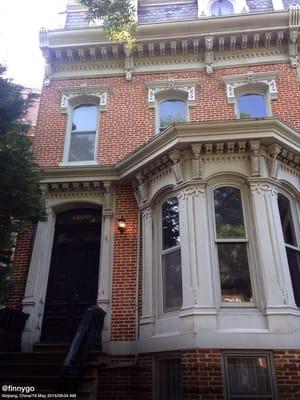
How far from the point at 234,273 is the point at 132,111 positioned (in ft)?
17.1

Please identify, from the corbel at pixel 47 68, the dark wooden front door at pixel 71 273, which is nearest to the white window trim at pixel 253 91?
the dark wooden front door at pixel 71 273

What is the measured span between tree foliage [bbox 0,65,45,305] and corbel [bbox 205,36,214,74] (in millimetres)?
5384

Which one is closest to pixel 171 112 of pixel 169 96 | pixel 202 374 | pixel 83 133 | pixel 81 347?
pixel 169 96

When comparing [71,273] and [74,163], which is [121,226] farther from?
[74,163]

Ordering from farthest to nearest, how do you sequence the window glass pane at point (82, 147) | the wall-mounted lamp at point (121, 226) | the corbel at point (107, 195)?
the window glass pane at point (82, 147), the corbel at point (107, 195), the wall-mounted lamp at point (121, 226)

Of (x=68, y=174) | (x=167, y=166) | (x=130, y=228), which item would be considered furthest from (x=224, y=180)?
(x=68, y=174)

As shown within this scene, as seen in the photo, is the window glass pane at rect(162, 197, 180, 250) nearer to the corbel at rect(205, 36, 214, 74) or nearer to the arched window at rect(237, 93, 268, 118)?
the arched window at rect(237, 93, 268, 118)

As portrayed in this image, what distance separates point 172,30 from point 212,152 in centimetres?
484

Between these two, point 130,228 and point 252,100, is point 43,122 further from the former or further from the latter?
point 252,100

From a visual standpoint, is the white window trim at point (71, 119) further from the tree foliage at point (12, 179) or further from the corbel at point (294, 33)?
the corbel at point (294, 33)

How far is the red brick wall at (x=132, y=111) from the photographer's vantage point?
9.20 meters

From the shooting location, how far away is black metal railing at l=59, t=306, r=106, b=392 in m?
5.44

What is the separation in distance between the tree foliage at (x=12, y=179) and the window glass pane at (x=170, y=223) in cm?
251

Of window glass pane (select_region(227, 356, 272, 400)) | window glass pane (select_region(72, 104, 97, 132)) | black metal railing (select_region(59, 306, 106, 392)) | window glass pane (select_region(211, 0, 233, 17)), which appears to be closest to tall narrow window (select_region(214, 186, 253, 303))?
window glass pane (select_region(227, 356, 272, 400))
